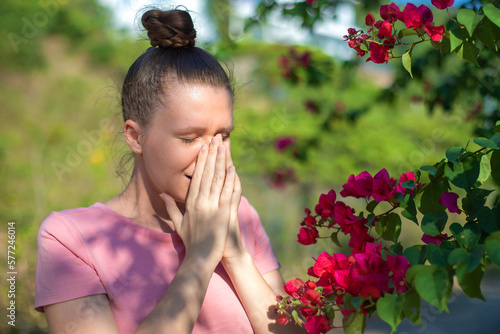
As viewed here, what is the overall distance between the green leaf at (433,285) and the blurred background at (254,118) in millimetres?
2623

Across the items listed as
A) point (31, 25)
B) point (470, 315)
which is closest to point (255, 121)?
point (31, 25)

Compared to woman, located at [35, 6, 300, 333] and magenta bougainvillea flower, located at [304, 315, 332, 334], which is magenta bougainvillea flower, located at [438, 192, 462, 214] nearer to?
magenta bougainvillea flower, located at [304, 315, 332, 334]

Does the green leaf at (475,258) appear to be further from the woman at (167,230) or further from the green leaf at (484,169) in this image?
the woman at (167,230)

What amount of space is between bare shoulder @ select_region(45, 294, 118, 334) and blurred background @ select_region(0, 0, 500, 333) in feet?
7.65

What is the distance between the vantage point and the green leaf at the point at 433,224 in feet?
3.68

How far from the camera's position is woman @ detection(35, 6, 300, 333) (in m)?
1.42

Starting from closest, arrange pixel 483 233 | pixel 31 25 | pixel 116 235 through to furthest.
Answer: pixel 483 233, pixel 116 235, pixel 31 25

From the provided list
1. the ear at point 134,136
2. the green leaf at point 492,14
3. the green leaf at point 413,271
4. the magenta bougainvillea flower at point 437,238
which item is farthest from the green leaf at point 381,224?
the ear at point 134,136

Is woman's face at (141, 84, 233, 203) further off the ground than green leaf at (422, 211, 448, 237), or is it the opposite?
woman's face at (141, 84, 233, 203)

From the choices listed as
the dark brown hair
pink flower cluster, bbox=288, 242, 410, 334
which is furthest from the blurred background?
pink flower cluster, bbox=288, 242, 410, 334

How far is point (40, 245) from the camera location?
4.86 ft

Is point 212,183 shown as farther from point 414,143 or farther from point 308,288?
point 414,143

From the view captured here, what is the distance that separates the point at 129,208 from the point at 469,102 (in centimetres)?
377

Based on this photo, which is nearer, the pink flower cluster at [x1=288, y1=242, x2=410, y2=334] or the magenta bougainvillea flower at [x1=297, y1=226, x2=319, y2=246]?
the pink flower cluster at [x1=288, y1=242, x2=410, y2=334]
